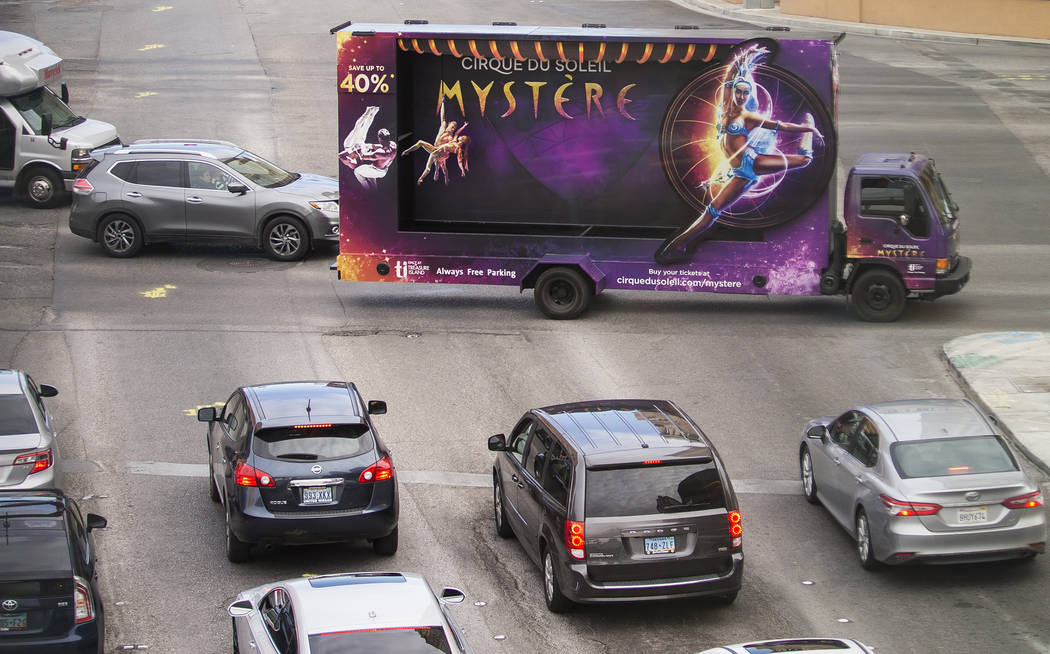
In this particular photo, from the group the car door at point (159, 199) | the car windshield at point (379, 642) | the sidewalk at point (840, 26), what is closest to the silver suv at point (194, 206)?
the car door at point (159, 199)

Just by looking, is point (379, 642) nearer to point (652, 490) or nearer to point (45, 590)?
point (45, 590)

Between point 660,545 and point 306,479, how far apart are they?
128 inches

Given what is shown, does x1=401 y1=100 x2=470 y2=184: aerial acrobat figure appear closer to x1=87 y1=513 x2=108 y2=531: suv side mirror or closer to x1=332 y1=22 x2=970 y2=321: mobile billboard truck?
x1=332 y1=22 x2=970 y2=321: mobile billboard truck

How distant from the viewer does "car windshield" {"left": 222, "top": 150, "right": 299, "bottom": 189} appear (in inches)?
963

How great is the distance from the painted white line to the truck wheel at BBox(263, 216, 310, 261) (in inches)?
354

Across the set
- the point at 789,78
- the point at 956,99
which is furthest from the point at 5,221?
the point at 956,99

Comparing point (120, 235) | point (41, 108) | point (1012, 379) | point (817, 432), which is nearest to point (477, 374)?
point (817, 432)

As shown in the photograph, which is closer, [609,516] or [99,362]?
[609,516]

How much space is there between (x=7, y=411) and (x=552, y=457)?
5416 mm

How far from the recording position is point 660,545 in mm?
11406

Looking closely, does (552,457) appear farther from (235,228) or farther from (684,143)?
(235,228)

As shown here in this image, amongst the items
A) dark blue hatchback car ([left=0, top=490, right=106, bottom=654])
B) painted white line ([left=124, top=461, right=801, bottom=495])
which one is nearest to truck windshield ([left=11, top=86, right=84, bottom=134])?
painted white line ([left=124, top=461, right=801, bottom=495])

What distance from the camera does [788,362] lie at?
19.2m

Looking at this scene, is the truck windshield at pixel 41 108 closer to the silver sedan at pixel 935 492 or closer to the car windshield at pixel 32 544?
the car windshield at pixel 32 544
